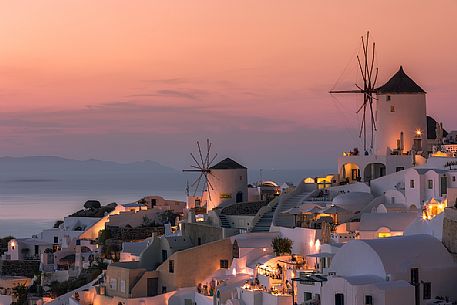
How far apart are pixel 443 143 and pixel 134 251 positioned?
1175cm

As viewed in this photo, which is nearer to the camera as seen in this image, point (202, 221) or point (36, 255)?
point (202, 221)

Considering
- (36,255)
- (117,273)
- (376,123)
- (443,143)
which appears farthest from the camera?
(36,255)

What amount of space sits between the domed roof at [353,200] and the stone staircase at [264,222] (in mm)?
2631

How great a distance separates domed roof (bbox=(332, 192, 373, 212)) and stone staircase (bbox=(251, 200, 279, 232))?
2.63 metres

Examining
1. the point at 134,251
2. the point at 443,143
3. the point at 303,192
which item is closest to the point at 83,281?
the point at 134,251

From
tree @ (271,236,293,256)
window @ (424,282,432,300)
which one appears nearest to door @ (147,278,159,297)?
tree @ (271,236,293,256)

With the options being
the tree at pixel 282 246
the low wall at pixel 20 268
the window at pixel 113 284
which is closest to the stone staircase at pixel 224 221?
the window at pixel 113 284

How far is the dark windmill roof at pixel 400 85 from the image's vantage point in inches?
1602

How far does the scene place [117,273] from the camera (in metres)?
35.2

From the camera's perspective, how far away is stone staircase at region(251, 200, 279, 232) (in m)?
37.1

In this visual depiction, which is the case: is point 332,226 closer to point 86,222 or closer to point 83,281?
point 83,281

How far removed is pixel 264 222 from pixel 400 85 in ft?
25.8

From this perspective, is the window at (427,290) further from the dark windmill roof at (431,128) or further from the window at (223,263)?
the dark windmill roof at (431,128)

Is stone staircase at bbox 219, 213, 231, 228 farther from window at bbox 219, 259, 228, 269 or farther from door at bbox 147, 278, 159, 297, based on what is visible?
door at bbox 147, 278, 159, 297
